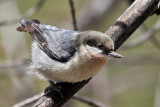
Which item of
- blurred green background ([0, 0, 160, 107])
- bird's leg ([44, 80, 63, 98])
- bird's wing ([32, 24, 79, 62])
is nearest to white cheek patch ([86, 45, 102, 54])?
bird's wing ([32, 24, 79, 62])

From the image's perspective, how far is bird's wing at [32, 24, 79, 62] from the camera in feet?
10.2

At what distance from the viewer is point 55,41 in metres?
3.26

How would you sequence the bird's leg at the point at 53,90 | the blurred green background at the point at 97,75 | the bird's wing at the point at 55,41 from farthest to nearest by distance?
1. the blurred green background at the point at 97,75
2. the bird's wing at the point at 55,41
3. the bird's leg at the point at 53,90

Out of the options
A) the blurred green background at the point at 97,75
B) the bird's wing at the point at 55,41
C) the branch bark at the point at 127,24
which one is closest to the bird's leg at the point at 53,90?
the branch bark at the point at 127,24

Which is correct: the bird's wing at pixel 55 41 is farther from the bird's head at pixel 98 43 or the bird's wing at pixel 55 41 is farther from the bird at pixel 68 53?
the bird's head at pixel 98 43

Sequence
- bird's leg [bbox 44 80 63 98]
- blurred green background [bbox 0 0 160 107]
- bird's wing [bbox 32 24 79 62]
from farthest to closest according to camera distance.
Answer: blurred green background [bbox 0 0 160 107]
bird's wing [bbox 32 24 79 62]
bird's leg [bbox 44 80 63 98]

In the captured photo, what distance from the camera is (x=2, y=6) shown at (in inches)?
181

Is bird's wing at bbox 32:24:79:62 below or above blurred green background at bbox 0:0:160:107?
below

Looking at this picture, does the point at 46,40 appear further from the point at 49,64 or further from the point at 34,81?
the point at 34,81

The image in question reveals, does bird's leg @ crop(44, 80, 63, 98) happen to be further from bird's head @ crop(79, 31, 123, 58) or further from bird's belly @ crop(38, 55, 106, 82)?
bird's head @ crop(79, 31, 123, 58)

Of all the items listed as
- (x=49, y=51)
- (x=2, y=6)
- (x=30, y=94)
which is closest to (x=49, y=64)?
(x=49, y=51)

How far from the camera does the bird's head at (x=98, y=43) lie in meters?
2.93

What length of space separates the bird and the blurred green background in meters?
1.02

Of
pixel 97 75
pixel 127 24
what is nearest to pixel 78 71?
pixel 127 24
